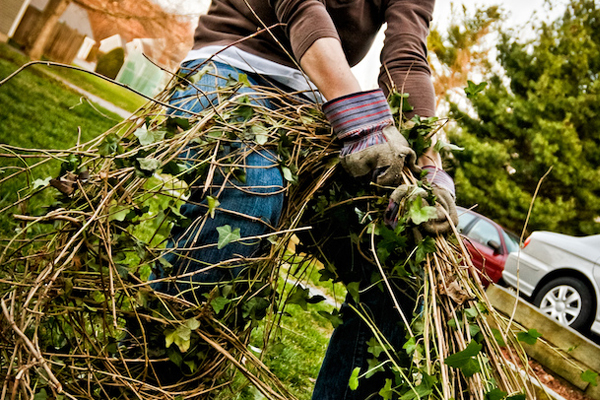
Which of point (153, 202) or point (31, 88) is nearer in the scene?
point (153, 202)

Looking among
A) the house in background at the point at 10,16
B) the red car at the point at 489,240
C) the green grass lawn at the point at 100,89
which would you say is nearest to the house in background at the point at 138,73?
the green grass lawn at the point at 100,89

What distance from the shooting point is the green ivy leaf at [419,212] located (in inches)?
46.4

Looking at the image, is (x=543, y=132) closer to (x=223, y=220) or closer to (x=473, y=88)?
(x=473, y=88)

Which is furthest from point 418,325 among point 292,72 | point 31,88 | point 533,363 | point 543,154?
point 543,154

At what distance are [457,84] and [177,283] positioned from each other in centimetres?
2102

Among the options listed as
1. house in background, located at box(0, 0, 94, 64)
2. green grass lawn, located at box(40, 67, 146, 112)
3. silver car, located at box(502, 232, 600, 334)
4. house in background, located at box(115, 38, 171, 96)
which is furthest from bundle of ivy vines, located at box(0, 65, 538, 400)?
house in background, located at box(115, 38, 171, 96)

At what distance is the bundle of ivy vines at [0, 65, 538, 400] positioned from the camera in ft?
3.59

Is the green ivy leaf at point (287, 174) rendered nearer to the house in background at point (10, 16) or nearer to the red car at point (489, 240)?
the red car at point (489, 240)

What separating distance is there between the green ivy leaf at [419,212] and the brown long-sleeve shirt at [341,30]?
0.56 metres

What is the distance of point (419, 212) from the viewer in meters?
1.19

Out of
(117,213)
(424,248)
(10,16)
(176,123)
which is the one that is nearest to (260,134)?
(176,123)

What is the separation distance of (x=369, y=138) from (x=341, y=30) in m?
0.62

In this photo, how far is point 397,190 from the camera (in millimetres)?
1286

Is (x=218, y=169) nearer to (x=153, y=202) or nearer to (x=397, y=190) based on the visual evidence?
(x=397, y=190)
